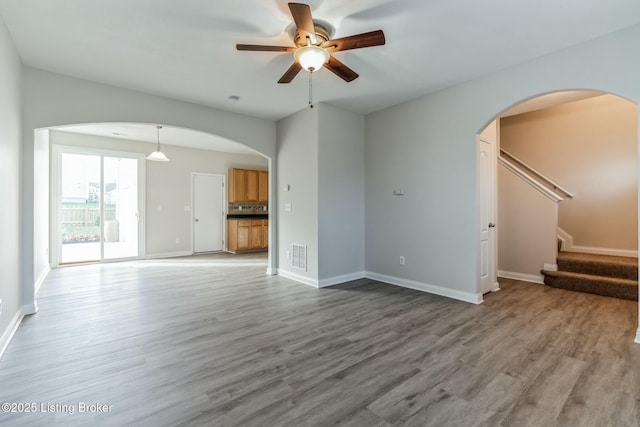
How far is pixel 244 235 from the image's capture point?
26.0ft

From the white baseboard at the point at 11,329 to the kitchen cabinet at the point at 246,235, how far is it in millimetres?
4743

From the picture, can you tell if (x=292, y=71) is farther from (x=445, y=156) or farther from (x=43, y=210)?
(x=43, y=210)

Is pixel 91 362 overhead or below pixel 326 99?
below

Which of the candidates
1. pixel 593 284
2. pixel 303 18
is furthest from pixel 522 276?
pixel 303 18

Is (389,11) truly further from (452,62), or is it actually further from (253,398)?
(253,398)

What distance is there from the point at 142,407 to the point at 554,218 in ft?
18.1

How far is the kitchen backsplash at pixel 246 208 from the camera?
8.24 m

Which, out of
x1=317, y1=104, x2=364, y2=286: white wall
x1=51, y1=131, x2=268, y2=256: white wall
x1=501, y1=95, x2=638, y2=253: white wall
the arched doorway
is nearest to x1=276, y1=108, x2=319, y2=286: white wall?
x1=317, y1=104, x2=364, y2=286: white wall

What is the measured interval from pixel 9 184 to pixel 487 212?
5.48 metres

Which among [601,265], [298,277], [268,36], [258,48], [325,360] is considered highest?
[268,36]

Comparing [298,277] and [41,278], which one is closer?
[41,278]

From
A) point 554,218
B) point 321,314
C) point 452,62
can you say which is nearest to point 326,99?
point 452,62

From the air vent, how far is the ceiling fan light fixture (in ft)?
9.52

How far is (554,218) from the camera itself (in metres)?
4.45
